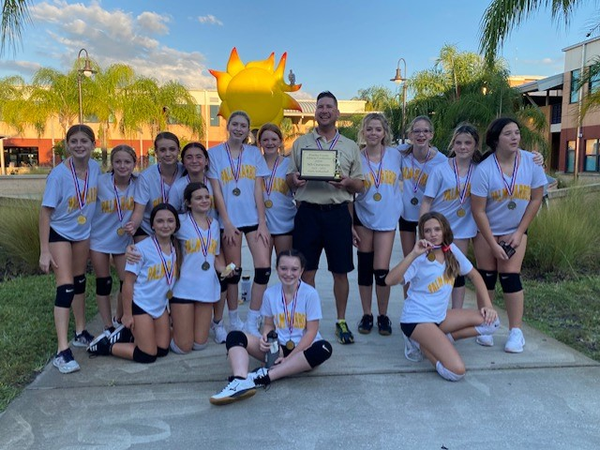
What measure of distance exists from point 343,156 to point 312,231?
72cm

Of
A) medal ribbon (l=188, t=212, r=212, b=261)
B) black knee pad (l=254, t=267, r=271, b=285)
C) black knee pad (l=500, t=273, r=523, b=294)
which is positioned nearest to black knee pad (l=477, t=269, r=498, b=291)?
black knee pad (l=500, t=273, r=523, b=294)

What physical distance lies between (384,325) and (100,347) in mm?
2547

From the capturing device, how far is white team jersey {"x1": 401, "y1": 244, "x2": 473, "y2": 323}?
12.8 ft

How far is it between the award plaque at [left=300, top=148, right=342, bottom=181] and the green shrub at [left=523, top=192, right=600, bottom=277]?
416 cm

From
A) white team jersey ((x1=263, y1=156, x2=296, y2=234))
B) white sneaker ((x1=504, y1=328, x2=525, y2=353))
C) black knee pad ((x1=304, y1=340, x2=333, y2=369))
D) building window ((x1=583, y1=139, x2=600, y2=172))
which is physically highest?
building window ((x1=583, y1=139, x2=600, y2=172))

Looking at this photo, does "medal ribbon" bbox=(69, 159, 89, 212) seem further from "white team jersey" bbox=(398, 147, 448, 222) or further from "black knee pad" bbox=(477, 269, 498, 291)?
"black knee pad" bbox=(477, 269, 498, 291)

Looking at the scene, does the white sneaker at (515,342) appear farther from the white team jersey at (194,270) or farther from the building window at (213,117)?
the building window at (213,117)

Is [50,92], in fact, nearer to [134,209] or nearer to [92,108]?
[92,108]

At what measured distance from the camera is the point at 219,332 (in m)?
4.50

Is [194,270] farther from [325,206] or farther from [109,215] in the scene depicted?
[325,206]

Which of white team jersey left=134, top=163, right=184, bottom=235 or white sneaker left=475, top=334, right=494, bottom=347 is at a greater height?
white team jersey left=134, top=163, right=184, bottom=235

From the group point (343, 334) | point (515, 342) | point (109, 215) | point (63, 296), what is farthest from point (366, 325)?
point (63, 296)

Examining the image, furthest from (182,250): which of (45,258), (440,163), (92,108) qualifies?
(92,108)

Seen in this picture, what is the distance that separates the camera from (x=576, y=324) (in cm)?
489
